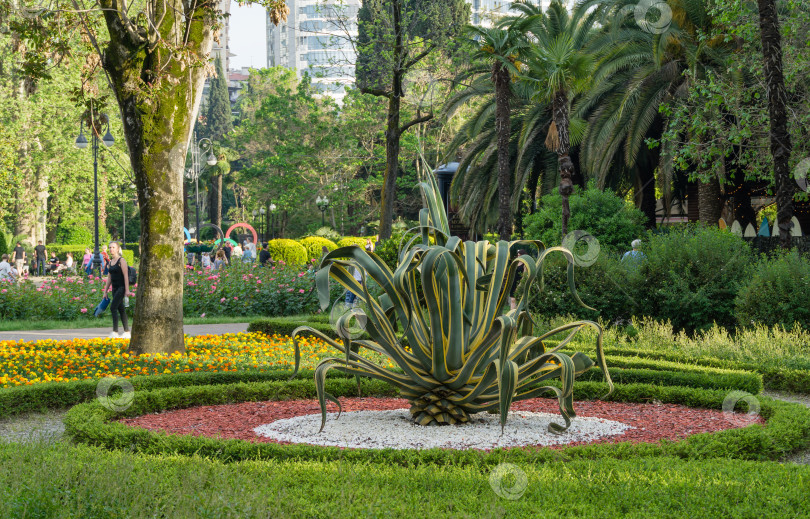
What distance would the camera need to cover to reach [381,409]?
22.4 feet

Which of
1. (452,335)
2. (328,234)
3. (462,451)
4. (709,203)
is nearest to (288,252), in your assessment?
(328,234)

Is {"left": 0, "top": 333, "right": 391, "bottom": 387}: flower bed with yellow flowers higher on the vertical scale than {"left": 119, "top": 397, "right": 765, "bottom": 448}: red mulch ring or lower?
higher

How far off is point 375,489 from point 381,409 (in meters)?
2.94

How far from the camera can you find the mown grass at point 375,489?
11.5 ft

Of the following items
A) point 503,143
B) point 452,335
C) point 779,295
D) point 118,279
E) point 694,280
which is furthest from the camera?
point 503,143

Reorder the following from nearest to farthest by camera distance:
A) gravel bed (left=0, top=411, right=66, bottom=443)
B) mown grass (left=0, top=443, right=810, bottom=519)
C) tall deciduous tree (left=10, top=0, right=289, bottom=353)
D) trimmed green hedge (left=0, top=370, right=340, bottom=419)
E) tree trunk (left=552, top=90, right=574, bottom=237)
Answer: mown grass (left=0, top=443, right=810, bottom=519)
gravel bed (left=0, top=411, right=66, bottom=443)
trimmed green hedge (left=0, top=370, right=340, bottom=419)
tall deciduous tree (left=10, top=0, right=289, bottom=353)
tree trunk (left=552, top=90, right=574, bottom=237)

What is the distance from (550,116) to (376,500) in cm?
2250

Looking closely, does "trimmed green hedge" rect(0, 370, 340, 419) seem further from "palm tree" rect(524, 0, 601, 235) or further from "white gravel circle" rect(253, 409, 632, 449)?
"palm tree" rect(524, 0, 601, 235)

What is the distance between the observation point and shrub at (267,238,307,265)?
26.1m

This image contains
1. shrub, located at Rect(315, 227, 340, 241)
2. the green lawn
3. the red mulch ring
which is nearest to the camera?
the red mulch ring

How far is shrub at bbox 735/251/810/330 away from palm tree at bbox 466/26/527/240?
33.0 feet

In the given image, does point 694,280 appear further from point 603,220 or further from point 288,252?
point 288,252

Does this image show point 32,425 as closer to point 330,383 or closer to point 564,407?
point 330,383

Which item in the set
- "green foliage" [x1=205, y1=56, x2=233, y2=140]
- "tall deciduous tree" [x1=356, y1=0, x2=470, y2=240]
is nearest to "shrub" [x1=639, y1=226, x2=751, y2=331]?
"tall deciduous tree" [x1=356, y1=0, x2=470, y2=240]
